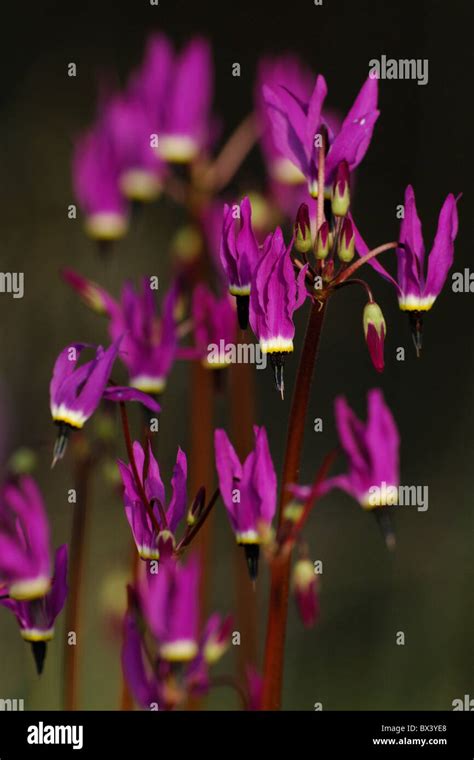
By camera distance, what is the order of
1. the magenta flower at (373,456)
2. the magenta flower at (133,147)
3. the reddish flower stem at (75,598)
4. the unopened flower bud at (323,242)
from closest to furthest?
the unopened flower bud at (323,242) → the magenta flower at (373,456) → the reddish flower stem at (75,598) → the magenta flower at (133,147)

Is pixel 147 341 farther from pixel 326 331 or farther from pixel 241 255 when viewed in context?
pixel 326 331

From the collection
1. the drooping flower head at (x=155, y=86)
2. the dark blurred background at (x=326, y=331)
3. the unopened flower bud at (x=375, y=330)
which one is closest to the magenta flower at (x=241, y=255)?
the unopened flower bud at (x=375, y=330)

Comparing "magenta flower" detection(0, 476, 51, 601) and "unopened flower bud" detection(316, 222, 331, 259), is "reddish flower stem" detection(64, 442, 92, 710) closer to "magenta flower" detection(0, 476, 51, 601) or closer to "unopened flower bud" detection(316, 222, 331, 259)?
"magenta flower" detection(0, 476, 51, 601)

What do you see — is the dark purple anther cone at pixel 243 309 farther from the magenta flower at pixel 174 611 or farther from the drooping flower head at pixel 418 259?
the magenta flower at pixel 174 611

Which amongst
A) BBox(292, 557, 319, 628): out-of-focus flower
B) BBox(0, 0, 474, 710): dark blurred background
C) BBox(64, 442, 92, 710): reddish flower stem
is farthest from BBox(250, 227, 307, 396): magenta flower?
BBox(0, 0, 474, 710): dark blurred background

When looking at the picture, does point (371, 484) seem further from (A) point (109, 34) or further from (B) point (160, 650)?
(A) point (109, 34)
